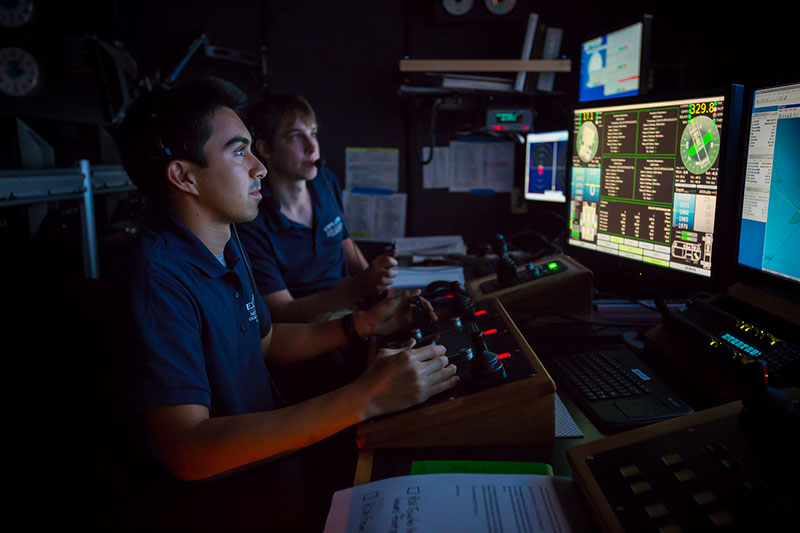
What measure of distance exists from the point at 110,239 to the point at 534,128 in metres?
2.29

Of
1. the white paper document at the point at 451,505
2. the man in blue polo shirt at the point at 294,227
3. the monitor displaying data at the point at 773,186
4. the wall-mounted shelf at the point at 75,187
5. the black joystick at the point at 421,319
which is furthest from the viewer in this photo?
the wall-mounted shelf at the point at 75,187

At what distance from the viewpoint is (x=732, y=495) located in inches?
19.6

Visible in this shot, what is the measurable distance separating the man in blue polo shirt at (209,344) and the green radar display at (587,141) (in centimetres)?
66

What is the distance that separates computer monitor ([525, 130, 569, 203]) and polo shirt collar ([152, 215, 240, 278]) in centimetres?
156

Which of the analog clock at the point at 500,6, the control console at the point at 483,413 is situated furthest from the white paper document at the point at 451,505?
the analog clock at the point at 500,6

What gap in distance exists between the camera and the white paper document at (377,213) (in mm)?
2527

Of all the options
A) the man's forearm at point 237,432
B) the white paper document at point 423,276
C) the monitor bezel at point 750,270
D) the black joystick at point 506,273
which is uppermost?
the monitor bezel at point 750,270

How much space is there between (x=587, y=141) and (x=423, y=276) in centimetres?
74

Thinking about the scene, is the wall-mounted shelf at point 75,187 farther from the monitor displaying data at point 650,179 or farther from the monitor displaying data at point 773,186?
the monitor displaying data at point 773,186

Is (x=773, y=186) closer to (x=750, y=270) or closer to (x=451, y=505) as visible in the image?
(x=750, y=270)

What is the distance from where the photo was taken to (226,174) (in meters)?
1.05

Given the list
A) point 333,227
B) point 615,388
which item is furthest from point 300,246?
point 615,388

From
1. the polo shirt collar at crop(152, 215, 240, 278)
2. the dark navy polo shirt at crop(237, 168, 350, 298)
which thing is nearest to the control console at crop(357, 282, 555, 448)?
the polo shirt collar at crop(152, 215, 240, 278)

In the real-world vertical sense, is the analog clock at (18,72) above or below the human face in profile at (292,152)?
above
